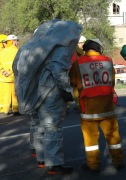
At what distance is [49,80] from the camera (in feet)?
17.9

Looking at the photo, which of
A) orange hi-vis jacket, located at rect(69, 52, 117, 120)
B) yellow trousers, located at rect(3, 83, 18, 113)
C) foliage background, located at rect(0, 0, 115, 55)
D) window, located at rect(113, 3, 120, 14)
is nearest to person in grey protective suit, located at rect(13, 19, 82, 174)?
orange hi-vis jacket, located at rect(69, 52, 117, 120)

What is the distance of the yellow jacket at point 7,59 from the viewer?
34.2 feet

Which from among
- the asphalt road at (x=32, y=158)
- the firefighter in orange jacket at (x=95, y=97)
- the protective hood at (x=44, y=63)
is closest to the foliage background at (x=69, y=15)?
the asphalt road at (x=32, y=158)

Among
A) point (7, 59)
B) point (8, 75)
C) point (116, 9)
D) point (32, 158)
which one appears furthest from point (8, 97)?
point (116, 9)

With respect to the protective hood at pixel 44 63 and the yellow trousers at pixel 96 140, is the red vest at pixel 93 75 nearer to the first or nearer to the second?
the protective hood at pixel 44 63

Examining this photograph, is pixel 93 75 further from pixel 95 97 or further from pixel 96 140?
pixel 96 140

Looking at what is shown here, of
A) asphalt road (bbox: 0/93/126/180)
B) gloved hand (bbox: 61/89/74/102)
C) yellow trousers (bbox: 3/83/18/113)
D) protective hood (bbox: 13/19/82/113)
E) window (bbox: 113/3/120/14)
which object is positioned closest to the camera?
protective hood (bbox: 13/19/82/113)

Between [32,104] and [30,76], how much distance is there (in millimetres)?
357

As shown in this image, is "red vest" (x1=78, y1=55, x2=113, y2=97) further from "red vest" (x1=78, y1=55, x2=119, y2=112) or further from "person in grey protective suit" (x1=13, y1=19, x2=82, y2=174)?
"person in grey protective suit" (x1=13, y1=19, x2=82, y2=174)

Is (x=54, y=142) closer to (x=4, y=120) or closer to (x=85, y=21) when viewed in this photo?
(x=4, y=120)

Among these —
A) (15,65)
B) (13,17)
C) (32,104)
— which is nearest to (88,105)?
(32,104)

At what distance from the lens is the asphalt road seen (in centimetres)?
559

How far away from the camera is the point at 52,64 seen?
5.35 meters

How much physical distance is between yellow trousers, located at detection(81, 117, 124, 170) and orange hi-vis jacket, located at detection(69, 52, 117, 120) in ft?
0.35
